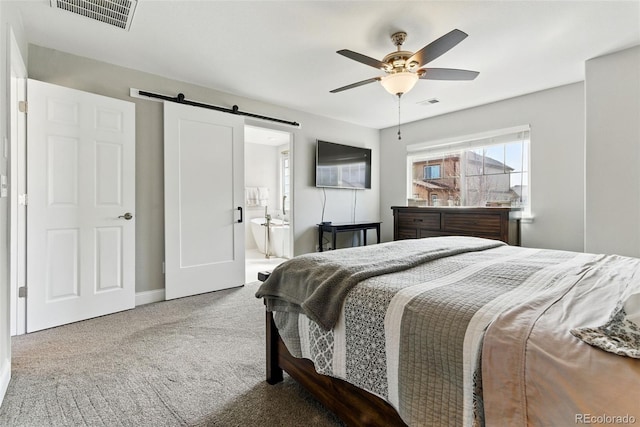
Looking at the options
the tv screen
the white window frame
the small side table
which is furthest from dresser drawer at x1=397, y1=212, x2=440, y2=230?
the tv screen

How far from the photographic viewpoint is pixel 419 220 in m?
4.46

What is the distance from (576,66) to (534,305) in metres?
3.30

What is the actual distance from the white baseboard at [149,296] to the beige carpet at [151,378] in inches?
15.4

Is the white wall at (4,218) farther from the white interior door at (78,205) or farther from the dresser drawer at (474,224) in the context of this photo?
the dresser drawer at (474,224)

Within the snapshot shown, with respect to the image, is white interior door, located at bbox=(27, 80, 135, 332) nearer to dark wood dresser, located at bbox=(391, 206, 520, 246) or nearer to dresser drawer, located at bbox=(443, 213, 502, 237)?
dark wood dresser, located at bbox=(391, 206, 520, 246)

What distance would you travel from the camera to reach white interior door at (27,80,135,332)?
2.48 m

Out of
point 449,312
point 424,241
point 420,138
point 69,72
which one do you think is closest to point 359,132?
point 420,138

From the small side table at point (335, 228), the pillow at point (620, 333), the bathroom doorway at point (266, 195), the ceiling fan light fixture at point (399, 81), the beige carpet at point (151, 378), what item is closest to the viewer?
the pillow at point (620, 333)

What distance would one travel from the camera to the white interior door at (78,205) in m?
2.48

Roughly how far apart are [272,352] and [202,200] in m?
2.27

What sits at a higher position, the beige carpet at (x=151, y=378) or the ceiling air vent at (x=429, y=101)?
the ceiling air vent at (x=429, y=101)

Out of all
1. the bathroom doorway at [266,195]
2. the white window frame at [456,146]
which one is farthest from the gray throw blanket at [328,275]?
the bathroom doorway at [266,195]

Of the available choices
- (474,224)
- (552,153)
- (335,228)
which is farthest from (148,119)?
(552,153)

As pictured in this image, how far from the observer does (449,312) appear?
968mm
